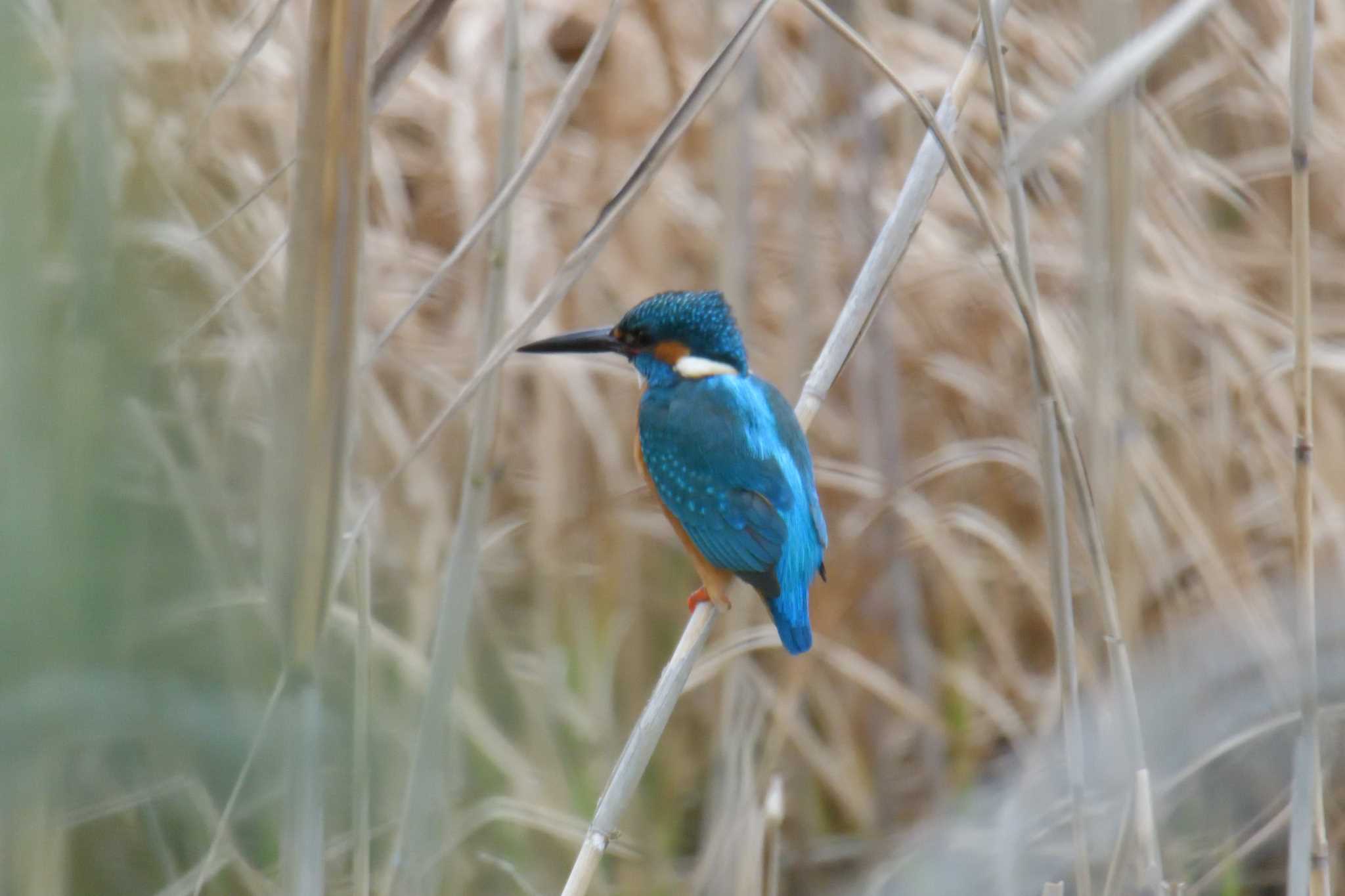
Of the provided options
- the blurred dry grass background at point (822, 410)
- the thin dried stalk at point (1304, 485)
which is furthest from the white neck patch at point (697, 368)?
the thin dried stalk at point (1304, 485)

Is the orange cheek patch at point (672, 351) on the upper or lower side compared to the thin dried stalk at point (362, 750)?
upper

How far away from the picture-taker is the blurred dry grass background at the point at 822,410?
6.15 ft

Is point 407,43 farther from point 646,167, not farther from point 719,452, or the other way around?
point 719,452

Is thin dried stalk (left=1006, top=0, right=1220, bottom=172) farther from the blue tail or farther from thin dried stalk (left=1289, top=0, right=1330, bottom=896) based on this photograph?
the blue tail

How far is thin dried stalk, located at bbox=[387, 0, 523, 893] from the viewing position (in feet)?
3.79

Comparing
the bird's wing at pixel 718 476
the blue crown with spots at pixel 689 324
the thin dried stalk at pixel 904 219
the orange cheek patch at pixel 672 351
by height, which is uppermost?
the thin dried stalk at pixel 904 219

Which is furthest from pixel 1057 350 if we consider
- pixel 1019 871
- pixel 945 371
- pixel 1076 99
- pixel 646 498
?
pixel 1076 99

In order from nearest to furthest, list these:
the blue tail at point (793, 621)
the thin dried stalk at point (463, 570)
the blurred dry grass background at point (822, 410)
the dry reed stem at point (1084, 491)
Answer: the dry reed stem at point (1084, 491), the thin dried stalk at point (463, 570), the blue tail at point (793, 621), the blurred dry grass background at point (822, 410)

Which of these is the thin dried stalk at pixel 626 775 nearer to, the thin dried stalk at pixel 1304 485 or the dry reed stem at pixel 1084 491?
the dry reed stem at pixel 1084 491

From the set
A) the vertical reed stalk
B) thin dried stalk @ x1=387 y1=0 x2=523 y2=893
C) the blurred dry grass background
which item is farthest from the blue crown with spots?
the vertical reed stalk

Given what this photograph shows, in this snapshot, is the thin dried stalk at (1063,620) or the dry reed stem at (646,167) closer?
the dry reed stem at (646,167)

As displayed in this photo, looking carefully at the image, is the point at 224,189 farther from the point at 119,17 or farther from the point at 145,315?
the point at 145,315

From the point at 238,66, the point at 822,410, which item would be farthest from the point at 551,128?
the point at 822,410

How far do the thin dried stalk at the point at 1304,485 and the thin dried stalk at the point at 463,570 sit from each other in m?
0.65
